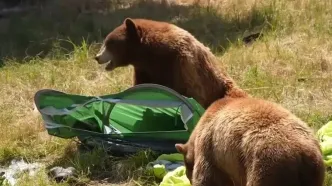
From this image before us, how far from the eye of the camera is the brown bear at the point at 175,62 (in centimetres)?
666

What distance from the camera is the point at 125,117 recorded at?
7.00m

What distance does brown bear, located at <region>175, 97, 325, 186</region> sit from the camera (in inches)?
157

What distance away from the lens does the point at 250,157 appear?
13.5 ft

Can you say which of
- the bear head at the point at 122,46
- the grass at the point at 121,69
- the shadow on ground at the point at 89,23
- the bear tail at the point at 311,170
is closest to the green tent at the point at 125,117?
the grass at the point at 121,69

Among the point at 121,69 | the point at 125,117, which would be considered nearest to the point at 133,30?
the point at 125,117

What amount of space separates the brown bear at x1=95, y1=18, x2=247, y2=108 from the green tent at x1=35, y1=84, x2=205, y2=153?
351mm

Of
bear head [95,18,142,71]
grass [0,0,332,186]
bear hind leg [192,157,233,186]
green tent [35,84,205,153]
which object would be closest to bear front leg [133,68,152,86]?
bear head [95,18,142,71]

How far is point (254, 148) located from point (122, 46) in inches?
126

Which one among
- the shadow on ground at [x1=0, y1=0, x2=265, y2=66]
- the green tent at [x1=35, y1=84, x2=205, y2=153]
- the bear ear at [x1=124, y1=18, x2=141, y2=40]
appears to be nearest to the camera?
the green tent at [x1=35, y1=84, x2=205, y2=153]

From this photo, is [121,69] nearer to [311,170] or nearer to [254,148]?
[254,148]

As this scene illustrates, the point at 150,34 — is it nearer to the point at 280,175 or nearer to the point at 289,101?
the point at 289,101

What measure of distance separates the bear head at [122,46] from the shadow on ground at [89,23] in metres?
2.65

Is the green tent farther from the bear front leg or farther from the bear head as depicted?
the bear head

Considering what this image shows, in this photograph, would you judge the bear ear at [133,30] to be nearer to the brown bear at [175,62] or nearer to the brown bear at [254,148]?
the brown bear at [175,62]
